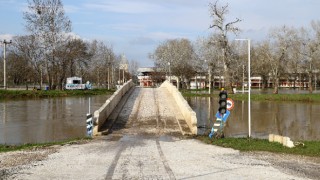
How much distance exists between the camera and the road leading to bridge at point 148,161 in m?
11.5

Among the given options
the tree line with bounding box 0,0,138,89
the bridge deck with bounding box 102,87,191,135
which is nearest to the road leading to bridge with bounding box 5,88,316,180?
the bridge deck with bounding box 102,87,191,135

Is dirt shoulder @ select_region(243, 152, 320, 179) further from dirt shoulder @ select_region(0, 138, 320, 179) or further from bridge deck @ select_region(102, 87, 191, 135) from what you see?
bridge deck @ select_region(102, 87, 191, 135)

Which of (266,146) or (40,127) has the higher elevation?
(266,146)

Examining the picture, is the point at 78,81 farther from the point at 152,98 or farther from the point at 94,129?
the point at 94,129

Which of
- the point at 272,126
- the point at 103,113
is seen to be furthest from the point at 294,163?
the point at 272,126

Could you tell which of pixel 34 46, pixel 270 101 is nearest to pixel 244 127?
pixel 270 101

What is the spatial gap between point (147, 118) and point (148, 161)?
43.2 ft

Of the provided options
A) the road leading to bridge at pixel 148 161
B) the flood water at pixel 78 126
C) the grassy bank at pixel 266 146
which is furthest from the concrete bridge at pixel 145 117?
the grassy bank at pixel 266 146

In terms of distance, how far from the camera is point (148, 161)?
13.5 meters

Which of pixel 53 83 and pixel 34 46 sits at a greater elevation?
pixel 34 46

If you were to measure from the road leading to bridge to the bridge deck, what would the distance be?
2.13 feet

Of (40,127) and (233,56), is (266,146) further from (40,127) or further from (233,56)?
(233,56)

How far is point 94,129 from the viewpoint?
2103 centimetres

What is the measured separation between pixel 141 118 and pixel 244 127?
23.2ft
